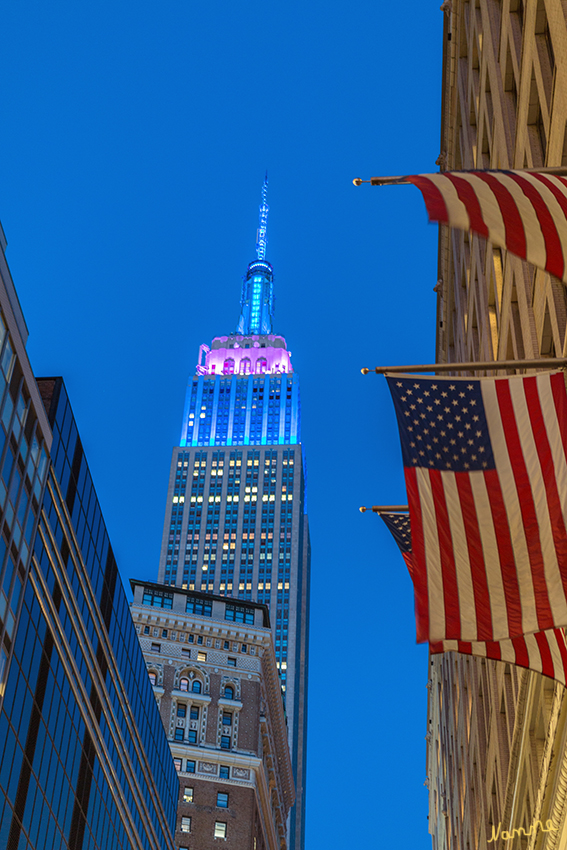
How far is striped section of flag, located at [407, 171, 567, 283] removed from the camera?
15.9 meters

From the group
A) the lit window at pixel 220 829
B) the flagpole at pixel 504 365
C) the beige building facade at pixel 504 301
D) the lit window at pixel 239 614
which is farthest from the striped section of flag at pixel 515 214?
the lit window at pixel 239 614

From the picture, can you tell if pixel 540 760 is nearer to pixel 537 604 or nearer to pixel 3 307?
pixel 537 604

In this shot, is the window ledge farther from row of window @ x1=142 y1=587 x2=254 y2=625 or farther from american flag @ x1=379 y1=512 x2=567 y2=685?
american flag @ x1=379 y1=512 x2=567 y2=685

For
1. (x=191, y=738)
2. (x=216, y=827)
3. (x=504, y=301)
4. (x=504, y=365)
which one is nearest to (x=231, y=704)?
(x=191, y=738)

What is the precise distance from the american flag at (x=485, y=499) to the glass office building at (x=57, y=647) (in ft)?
93.1

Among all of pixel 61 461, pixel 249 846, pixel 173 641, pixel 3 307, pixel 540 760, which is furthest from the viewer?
pixel 173 641

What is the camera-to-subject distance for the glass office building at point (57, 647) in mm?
43594

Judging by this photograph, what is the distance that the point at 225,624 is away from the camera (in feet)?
357

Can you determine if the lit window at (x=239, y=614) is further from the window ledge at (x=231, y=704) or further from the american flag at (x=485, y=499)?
the american flag at (x=485, y=499)

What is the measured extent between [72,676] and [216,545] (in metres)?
140

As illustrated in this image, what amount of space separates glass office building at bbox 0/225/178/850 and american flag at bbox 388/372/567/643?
2838cm

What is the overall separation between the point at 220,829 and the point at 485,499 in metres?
87.3

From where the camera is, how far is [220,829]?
318ft

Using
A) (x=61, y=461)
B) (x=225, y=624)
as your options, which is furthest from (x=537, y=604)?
(x=225, y=624)
